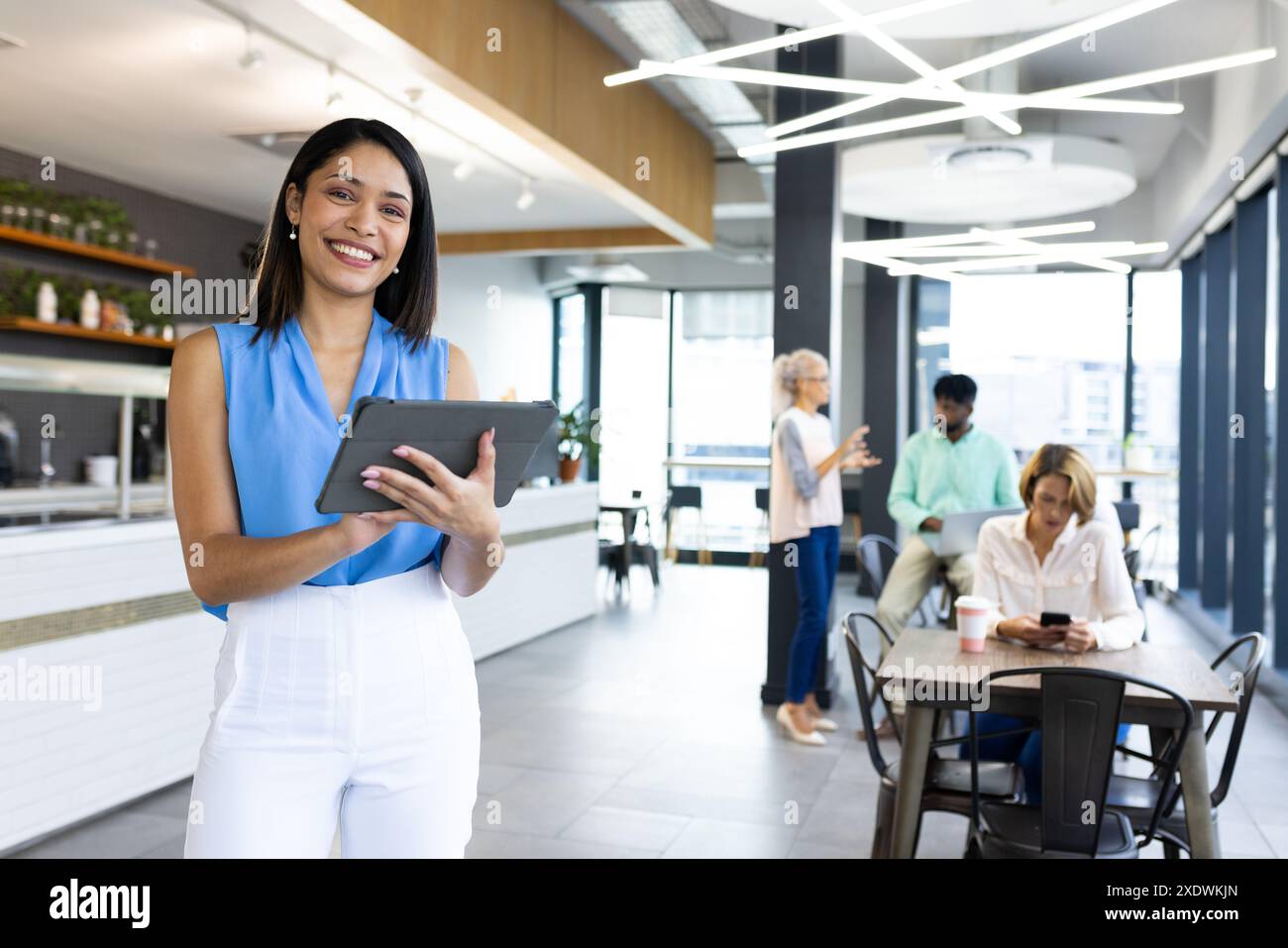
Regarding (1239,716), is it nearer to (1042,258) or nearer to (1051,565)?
(1051,565)

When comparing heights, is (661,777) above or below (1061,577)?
below

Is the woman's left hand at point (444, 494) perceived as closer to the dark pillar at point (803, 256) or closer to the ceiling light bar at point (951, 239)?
the dark pillar at point (803, 256)

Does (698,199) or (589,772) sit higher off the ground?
(698,199)

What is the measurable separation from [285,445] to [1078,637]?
254cm

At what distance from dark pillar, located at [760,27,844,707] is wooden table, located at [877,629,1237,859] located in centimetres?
266

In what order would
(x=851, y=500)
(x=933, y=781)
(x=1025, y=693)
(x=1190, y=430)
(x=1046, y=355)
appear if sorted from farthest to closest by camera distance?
1. (x=851, y=500)
2. (x=1046, y=355)
3. (x=1190, y=430)
4. (x=933, y=781)
5. (x=1025, y=693)

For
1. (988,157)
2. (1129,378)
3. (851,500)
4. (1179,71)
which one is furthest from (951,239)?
(851,500)

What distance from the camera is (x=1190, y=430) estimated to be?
32.6 ft

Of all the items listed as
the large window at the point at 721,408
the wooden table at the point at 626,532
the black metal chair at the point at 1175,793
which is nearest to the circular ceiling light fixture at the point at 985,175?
the wooden table at the point at 626,532
